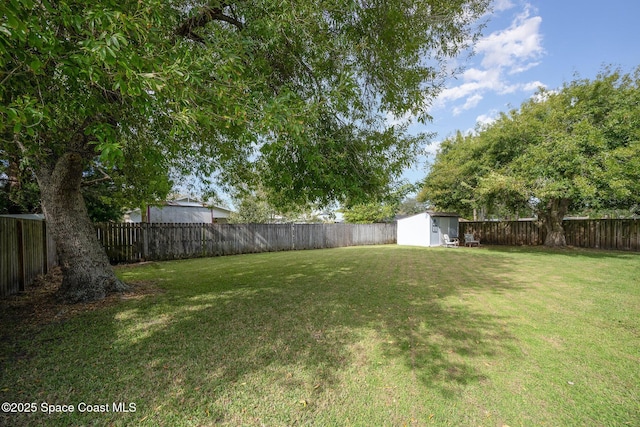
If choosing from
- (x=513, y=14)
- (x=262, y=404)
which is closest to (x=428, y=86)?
(x=513, y=14)

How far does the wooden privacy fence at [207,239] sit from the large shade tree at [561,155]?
856 centimetres

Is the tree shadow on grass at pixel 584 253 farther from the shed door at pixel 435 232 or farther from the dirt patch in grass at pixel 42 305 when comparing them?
the dirt patch in grass at pixel 42 305

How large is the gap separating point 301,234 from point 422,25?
1259cm

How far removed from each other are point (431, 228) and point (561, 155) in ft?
26.0

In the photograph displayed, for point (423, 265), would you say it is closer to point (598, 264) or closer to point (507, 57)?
point (598, 264)

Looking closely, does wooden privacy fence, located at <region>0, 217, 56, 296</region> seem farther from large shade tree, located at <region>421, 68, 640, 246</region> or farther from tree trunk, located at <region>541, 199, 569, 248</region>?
tree trunk, located at <region>541, 199, 569, 248</region>

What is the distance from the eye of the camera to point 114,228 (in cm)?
1049

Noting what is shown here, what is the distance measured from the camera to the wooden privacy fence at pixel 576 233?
13523mm

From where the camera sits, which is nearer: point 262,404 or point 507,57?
point 262,404

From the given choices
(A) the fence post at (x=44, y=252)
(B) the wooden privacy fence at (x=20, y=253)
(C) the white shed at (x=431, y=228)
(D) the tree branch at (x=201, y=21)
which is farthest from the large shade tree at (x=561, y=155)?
(A) the fence post at (x=44, y=252)

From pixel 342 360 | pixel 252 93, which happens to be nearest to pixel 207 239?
pixel 252 93

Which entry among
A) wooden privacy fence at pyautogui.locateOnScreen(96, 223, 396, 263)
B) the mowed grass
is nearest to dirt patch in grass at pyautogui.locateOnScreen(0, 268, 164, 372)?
the mowed grass

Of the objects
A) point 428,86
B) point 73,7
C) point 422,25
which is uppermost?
point 422,25

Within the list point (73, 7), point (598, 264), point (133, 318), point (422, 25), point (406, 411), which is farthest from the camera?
point (598, 264)
